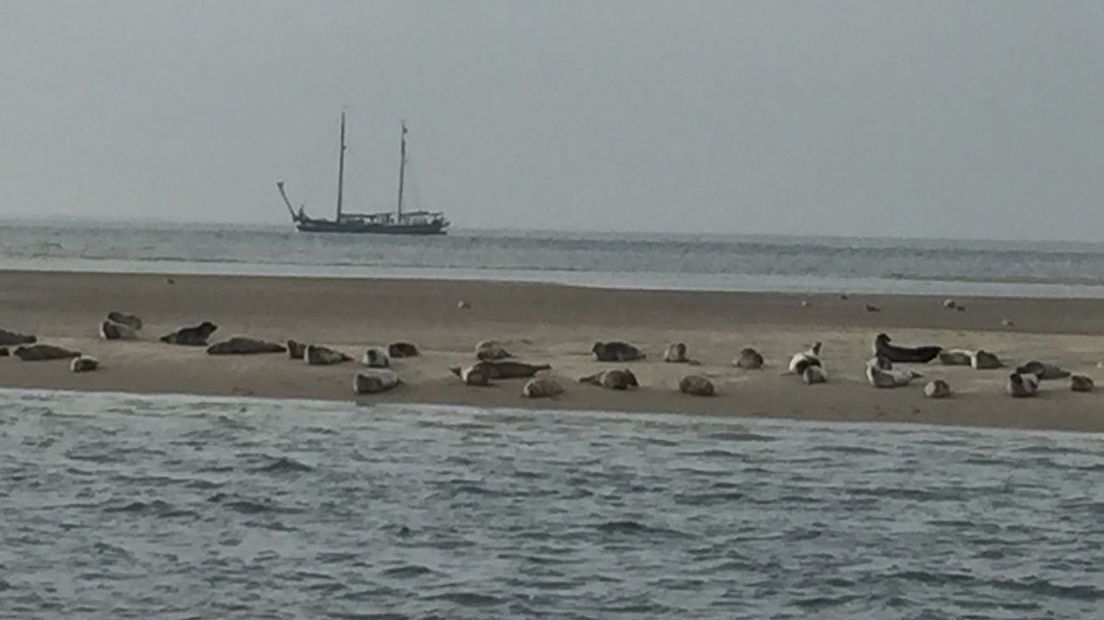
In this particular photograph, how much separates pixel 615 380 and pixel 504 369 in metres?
1.30

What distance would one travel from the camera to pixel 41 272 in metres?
42.4

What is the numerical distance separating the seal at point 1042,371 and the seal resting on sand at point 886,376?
3.69 feet

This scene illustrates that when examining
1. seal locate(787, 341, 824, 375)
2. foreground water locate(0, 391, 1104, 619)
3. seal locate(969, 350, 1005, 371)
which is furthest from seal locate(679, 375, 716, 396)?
seal locate(969, 350, 1005, 371)

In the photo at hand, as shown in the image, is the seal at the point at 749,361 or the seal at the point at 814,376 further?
the seal at the point at 749,361

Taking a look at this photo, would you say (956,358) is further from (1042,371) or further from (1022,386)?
(1022,386)

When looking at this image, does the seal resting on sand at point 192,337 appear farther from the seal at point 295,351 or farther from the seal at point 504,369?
the seal at point 504,369

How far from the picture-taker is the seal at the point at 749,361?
20.4m

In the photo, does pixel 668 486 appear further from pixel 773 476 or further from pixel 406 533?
pixel 406 533

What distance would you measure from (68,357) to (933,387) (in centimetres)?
929

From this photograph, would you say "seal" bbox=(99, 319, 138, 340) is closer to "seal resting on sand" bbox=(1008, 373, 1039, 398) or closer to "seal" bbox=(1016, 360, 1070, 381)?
"seal" bbox=(1016, 360, 1070, 381)

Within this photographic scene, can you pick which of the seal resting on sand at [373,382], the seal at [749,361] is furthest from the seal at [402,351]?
the seal at [749,361]

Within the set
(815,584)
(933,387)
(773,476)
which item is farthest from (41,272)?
(815,584)

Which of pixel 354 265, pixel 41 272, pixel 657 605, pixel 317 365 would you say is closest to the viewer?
pixel 657 605

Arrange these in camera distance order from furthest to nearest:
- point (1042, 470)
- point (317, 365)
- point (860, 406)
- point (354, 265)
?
point (354, 265) < point (317, 365) < point (860, 406) < point (1042, 470)
